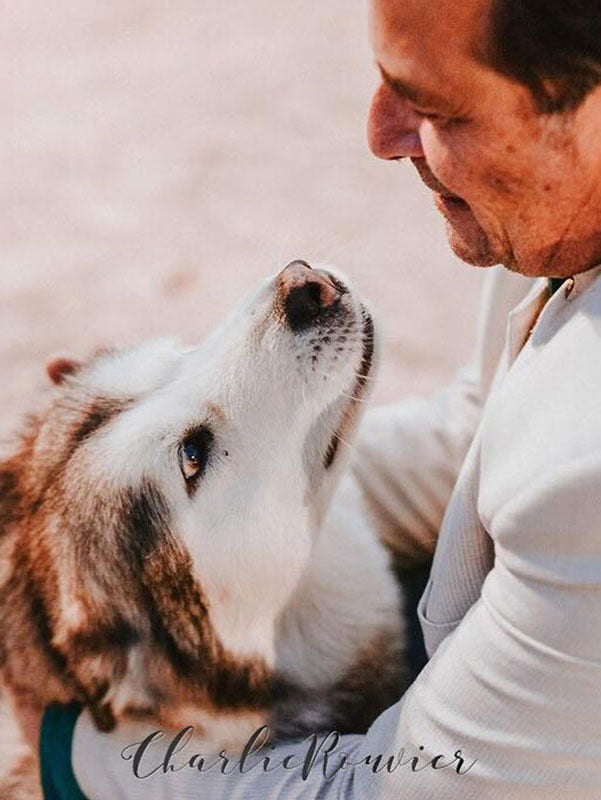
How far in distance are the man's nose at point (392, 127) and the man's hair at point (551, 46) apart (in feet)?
0.89

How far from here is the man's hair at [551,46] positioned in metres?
1.29

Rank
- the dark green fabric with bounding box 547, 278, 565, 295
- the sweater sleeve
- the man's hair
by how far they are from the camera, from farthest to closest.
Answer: the sweater sleeve, the dark green fabric with bounding box 547, 278, 565, 295, the man's hair

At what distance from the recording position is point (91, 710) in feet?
6.73

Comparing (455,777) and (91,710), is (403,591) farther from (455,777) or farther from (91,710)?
(455,777)

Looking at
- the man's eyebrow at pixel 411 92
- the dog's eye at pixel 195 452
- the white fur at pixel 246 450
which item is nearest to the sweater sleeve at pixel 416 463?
the white fur at pixel 246 450

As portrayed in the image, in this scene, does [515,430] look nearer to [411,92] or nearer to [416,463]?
[411,92]

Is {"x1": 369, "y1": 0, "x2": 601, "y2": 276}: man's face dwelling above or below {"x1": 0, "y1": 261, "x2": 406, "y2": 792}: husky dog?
above

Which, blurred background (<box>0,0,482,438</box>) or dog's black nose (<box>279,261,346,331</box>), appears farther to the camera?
blurred background (<box>0,0,482,438</box>)

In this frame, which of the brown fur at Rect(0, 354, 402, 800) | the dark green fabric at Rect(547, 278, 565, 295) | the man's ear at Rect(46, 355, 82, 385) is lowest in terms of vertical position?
the brown fur at Rect(0, 354, 402, 800)

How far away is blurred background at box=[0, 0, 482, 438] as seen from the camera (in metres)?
3.95

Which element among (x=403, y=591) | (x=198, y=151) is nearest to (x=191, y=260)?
(x=198, y=151)

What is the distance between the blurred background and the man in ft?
5.50

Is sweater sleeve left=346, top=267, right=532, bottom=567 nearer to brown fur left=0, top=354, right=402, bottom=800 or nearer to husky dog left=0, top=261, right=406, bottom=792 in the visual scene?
husky dog left=0, top=261, right=406, bottom=792

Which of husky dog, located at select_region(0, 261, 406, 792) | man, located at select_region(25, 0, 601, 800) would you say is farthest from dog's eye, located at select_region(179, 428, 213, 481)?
man, located at select_region(25, 0, 601, 800)
